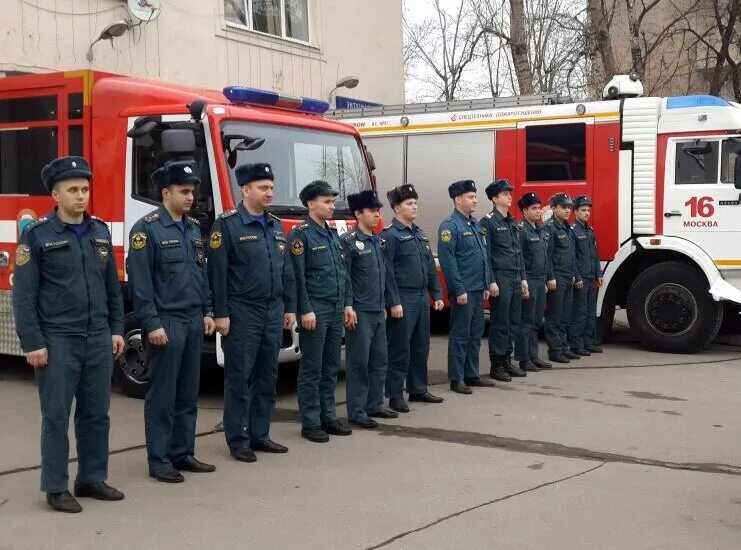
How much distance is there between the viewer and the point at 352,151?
364 inches

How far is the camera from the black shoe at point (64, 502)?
17.2ft

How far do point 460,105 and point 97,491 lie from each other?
8.39 meters

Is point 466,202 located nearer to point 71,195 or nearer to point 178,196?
point 178,196

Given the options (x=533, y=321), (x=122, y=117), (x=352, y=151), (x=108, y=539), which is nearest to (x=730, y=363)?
(x=533, y=321)

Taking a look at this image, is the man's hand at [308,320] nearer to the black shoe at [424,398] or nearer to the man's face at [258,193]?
the man's face at [258,193]

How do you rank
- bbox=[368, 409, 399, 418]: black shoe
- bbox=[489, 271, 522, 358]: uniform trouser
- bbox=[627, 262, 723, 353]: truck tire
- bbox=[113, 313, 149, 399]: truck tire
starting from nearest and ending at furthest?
1. bbox=[368, 409, 399, 418]: black shoe
2. bbox=[113, 313, 149, 399]: truck tire
3. bbox=[489, 271, 522, 358]: uniform trouser
4. bbox=[627, 262, 723, 353]: truck tire

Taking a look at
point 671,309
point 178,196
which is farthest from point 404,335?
point 671,309

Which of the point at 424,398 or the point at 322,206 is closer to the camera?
the point at 322,206

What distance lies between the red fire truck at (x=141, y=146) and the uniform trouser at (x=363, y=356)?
2.70 feet

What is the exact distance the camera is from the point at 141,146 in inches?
322

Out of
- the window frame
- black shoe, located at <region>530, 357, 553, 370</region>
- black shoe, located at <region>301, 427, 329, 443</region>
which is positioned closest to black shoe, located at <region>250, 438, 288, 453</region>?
black shoe, located at <region>301, 427, 329, 443</region>

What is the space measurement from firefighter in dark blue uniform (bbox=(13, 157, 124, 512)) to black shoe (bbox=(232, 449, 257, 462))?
1.23 meters

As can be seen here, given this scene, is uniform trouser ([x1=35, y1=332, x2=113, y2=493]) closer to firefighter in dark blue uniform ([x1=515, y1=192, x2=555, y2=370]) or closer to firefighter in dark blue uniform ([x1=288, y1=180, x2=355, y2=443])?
firefighter in dark blue uniform ([x1=288, y1=180, x2=355, y2=443])

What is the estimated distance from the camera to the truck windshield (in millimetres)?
8016
